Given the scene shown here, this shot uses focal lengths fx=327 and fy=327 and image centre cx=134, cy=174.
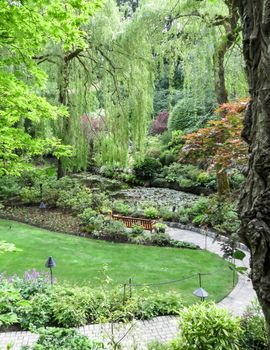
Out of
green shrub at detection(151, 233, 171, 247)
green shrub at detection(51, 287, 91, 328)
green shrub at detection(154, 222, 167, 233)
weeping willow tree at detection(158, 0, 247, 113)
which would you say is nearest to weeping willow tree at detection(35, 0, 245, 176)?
weeping willow tree at detection(158, 0, 247, 113)

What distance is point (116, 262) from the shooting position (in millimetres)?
8453

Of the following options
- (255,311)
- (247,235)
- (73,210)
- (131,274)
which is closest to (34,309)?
(131,274)

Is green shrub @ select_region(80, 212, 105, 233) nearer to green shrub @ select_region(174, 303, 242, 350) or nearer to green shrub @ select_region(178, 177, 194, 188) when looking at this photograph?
green shrub @ select_region(178, 177, 194, 188)

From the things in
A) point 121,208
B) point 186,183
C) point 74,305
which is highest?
point 186,183

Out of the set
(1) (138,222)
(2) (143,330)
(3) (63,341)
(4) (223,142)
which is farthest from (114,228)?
(4) (223,142)

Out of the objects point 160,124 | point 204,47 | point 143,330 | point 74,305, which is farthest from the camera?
point 160,124

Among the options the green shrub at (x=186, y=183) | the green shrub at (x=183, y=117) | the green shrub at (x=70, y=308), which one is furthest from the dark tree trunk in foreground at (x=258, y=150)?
the green shrub at (x=183, y=117)

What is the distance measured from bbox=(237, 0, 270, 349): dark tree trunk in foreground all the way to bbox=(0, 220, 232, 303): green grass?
5362 millimetres

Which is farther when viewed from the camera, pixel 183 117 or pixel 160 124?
pixel 160 124

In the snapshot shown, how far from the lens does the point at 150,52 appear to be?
10.2m

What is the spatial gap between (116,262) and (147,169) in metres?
9.85

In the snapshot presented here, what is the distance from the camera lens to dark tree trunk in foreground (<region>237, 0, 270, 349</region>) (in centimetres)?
143

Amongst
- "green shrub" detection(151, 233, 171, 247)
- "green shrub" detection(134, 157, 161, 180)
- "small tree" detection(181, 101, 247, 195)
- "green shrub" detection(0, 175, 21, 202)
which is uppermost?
"green shrub" detection(134, 157, 161, 180)

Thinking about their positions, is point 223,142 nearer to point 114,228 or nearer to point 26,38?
point 26,38
